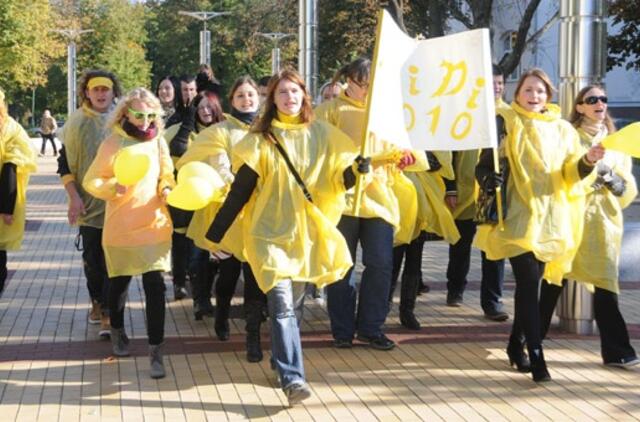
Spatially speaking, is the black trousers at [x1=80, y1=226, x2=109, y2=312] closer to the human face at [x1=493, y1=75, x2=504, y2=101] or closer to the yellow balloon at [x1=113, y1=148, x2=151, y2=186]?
the yellow balloon at [x1=113, y1=148, x2=151, y2=186]

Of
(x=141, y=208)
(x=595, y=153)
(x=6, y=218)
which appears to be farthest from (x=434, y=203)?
(x=6, y=218)

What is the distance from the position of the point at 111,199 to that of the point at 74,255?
6594 millimetres

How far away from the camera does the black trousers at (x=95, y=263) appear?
27.4 feet

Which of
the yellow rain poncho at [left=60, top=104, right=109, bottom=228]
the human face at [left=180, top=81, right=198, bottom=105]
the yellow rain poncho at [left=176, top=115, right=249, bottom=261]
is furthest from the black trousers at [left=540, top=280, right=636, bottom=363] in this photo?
the human face at [left=180, top=81, right=198, bottom=105]

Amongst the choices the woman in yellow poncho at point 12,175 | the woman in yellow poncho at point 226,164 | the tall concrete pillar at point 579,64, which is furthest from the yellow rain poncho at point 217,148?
the tall concrete pillar at point 579,64

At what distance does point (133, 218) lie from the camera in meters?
7.08

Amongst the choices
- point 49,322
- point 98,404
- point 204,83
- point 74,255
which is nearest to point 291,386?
point 98,404

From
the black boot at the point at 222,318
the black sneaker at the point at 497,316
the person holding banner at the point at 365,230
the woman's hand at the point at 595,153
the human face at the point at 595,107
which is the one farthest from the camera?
the black sneaker at the point at 497,316

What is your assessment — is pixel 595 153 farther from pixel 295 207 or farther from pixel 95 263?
pixel 95 263

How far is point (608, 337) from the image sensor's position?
7.38 metres

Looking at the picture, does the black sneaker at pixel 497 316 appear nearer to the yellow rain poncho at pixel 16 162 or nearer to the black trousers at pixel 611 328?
the black trousers at pixel 611 328

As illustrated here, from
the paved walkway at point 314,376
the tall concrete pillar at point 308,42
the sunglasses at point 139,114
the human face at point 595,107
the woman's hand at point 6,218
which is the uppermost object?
the tall concrete pillar at point 308,42

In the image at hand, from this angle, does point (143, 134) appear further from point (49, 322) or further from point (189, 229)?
point (49, 322)

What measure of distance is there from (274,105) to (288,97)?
13 centimetres
